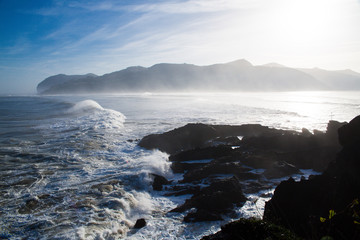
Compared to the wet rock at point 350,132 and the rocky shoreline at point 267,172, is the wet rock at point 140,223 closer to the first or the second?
the rocky shoreline at point 267,172

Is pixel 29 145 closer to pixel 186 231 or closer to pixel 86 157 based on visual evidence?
pixel 86 157

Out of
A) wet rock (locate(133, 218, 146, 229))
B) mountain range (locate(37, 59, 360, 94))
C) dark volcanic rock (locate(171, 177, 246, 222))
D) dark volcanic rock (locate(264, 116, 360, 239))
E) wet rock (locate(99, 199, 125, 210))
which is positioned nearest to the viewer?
dark volcanic rock (locate(264, 116, 360, 239))

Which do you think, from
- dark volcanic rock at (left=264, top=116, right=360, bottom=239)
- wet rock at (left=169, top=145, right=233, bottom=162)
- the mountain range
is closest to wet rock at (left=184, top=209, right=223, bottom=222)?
dark volcanic rock at (left=264, top=116, right=360, bottom=239)

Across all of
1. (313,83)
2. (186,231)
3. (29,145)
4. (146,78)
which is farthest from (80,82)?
(186,231)

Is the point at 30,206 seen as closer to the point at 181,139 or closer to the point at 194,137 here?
the point at 181,139

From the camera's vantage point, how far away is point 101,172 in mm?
10305

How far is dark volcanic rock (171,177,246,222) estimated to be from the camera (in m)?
6.70

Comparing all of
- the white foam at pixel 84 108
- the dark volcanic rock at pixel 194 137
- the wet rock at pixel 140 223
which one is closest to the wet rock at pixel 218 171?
the wet rock at pixel 140 223

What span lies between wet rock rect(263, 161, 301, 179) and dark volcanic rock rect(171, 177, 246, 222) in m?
2.40

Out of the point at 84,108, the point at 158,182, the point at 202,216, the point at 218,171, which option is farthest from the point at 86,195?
the point at 84,108

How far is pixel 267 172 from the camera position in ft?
32.8

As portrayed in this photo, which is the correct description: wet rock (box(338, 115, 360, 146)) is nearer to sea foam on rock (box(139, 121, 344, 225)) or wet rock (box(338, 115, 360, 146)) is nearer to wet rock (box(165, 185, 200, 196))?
sea foam on rock (box(139, 121, 344, 225))

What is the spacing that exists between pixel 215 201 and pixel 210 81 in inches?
6613

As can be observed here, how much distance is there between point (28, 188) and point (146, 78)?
17740cm
